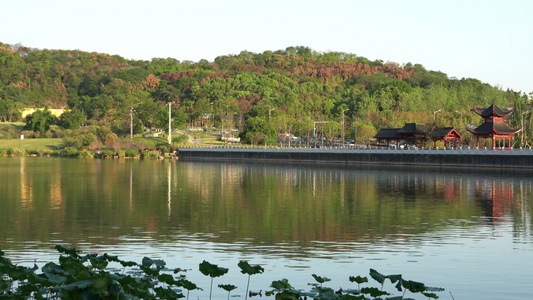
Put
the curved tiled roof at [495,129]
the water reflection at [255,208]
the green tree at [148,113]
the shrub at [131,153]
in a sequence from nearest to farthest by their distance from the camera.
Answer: the water reflection at [255,208]
the curved tiled roof at [495,129]
the shrub at [131,153]
the green tree at [148,113]

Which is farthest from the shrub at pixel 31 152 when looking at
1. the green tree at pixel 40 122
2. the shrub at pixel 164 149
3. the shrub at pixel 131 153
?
the green tree at pixel 40 122

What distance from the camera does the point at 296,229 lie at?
28.6 m

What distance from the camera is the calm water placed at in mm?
19781

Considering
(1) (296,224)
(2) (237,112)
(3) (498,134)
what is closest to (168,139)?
(2) (237,112)

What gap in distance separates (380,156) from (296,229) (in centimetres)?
6915

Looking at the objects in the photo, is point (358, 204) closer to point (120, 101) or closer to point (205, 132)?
point (205, 132)

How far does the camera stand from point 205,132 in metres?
165

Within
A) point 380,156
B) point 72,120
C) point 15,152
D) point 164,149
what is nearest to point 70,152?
point 15,152

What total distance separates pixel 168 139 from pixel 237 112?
128 ft

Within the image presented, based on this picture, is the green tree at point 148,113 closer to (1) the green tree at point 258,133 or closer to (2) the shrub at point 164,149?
(2) the shrub at point 164,149

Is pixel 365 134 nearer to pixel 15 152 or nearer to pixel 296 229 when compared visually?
pixel 15 152

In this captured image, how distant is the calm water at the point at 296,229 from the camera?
1978cm

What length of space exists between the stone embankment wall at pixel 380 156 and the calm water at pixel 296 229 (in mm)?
34019

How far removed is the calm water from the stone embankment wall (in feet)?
112
